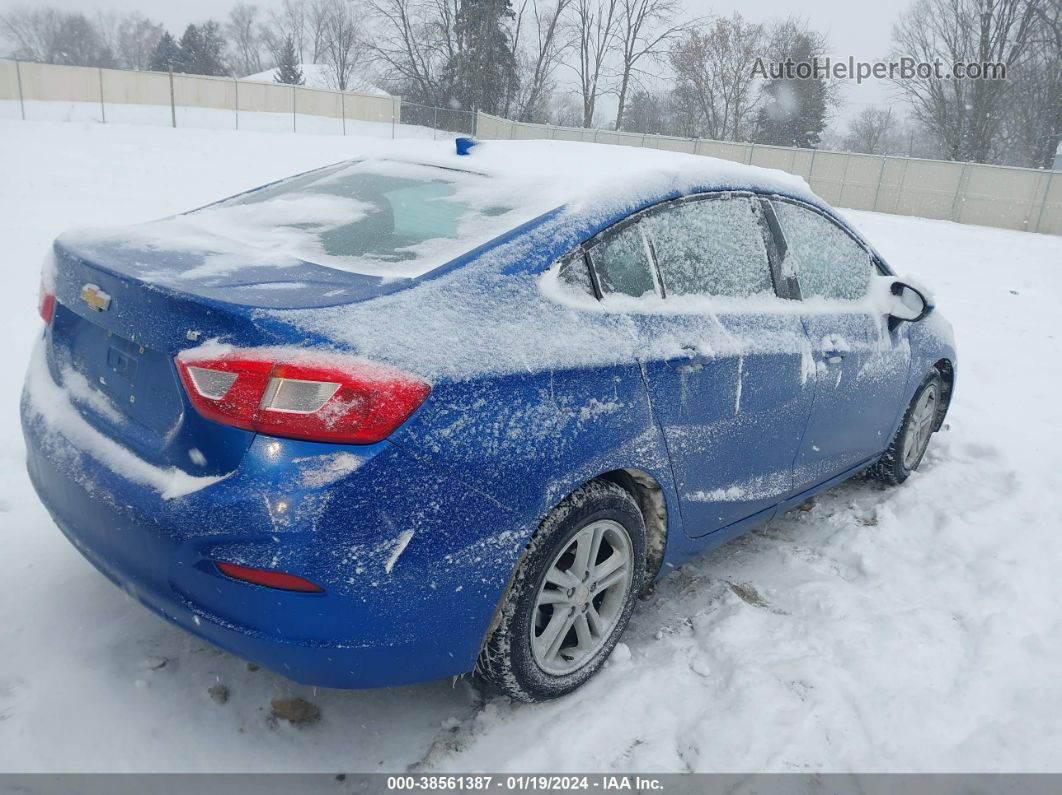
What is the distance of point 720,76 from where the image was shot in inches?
2036

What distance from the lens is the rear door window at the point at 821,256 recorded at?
3334mm

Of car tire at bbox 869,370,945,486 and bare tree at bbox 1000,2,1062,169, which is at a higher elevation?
bare tree at bbox 1000,2,1062,169

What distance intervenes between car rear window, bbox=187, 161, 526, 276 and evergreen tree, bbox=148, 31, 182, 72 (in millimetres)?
72326

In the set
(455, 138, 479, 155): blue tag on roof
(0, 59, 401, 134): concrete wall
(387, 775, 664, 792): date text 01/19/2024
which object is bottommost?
(387, 775, 664, 792): date text 01/19/2024

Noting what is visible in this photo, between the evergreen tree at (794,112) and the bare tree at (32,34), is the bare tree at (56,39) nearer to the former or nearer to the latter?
the bare tree at (32,34)

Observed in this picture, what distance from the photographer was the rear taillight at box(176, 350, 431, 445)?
71.4 inches

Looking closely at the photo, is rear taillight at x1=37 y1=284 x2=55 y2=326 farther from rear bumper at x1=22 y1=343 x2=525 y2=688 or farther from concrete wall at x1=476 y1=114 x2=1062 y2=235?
concrete wall at x1=476 y1=114 x2=1062 y2=235

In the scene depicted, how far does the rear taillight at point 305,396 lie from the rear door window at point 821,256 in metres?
2.03

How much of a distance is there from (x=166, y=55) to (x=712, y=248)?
76.1 meters

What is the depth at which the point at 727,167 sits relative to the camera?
313cm

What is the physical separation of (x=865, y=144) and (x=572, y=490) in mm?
89958

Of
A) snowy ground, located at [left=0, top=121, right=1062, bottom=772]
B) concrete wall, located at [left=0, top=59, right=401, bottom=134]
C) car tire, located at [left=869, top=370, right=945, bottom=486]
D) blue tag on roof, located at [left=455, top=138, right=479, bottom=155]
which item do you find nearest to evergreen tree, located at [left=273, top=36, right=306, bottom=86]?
concrete wall, located at [left=0, top=59, right=401, bottom=134]

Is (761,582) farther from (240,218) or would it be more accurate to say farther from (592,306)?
(240,218)

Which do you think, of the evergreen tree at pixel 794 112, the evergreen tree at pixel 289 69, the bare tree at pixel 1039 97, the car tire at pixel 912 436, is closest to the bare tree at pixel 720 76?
the evergreen tree at pixel 794 112
